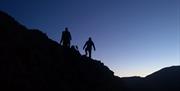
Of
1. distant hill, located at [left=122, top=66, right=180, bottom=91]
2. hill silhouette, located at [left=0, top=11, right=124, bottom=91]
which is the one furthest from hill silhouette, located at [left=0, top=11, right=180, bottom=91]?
distant hill, located at [left=122, top=66, right=180, bottom=91]

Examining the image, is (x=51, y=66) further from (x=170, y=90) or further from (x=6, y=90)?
(x=170, y=90)

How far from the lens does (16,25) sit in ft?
112

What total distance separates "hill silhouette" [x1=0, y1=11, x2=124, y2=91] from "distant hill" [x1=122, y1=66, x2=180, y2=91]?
1968 centimetres

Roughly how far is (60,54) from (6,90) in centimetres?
1257

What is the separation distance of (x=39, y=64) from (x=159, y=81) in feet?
128

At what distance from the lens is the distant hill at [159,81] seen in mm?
58031

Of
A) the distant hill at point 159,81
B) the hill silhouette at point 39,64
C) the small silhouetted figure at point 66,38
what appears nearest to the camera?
the hill silhouette at point 39,64

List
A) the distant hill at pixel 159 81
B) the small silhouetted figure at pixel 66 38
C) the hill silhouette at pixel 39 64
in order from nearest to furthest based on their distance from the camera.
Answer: the hill silhouette at pixel 39 64
the small silhouetted figure at pixel 66 38
the distant hill at pixel 159 81

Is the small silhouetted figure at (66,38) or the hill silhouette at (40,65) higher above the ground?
the small silhouetted figure at (66,38)

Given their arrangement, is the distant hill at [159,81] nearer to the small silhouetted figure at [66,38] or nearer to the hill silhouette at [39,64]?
the hill silhouette at [39,64]

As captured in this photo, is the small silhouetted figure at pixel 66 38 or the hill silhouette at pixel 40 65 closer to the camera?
the hill silhouette at pixel 40 65

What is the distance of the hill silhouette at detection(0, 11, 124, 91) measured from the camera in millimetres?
25891

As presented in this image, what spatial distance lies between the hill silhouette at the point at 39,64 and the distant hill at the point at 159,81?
64.6ft

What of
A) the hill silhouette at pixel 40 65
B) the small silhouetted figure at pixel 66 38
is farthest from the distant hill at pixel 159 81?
the small silhouetted figure at pixel 66 38
